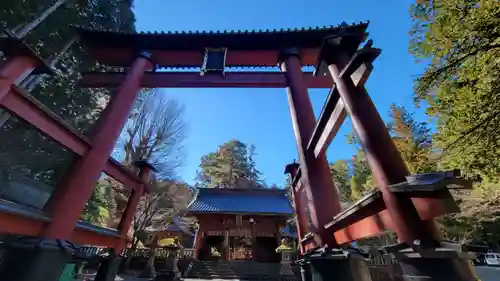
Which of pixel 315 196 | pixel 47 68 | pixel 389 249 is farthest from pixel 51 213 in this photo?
pixel 389 249

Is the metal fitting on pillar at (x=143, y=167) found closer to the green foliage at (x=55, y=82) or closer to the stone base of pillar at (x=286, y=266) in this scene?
the green foliage at (x=55, y=82)

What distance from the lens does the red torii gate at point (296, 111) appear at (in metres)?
2.09

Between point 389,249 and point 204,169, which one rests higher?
point 204,169

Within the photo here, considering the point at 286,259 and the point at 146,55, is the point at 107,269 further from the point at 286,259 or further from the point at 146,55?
the point at 286,259

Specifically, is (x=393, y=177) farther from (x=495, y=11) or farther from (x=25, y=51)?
(x=25, y=51)

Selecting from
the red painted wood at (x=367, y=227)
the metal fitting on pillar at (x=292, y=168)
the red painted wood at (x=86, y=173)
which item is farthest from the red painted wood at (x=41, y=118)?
the metal fitting on pillar at (x=292, y=168)

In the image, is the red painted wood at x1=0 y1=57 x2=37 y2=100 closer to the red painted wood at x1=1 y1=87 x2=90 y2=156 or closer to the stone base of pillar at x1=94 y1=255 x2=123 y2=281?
the red painted wood at x1=1 y1=87 x2=90 y2=156

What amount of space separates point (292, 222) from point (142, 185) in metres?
18.8

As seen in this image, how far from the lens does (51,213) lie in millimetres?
3312

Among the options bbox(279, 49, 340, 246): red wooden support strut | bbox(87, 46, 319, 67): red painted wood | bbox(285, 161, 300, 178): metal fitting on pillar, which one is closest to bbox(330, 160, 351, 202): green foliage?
bbox(285, 161, 300, 178): metal fitting on pillar

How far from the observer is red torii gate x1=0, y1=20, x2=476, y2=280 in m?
2.09

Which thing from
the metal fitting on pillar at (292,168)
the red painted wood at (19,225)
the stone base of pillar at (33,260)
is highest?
the metal fitting on pillar at (292,168)

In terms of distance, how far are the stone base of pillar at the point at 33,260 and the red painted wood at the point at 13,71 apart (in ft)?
5.81

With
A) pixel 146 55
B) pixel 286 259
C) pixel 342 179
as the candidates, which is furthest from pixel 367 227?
pixel 342 179
